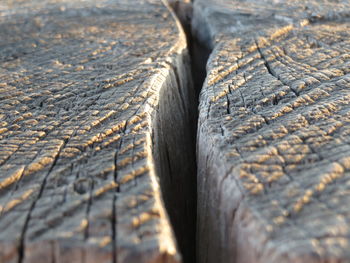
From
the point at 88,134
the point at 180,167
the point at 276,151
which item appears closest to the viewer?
the point at 276,151

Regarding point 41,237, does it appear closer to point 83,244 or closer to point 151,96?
point 83,244

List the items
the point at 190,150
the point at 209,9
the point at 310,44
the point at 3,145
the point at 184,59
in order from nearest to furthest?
1. the point at 3,145
2. the point at 190,150
3. the point at 310,44
4. the point at 184,59
5. the point at 209,9

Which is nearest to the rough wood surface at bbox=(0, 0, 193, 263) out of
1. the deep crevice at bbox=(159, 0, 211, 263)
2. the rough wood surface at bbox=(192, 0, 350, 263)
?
the deep crevice at bbox=(159, 0, 211, 263)

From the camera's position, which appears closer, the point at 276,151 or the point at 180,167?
the point at 276,151

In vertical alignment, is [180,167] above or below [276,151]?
below

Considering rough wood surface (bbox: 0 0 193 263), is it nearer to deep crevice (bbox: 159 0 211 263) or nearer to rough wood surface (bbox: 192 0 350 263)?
deep crevice (bbox: 159 0 211 263)

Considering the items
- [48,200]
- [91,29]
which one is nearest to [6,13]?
[91,29]

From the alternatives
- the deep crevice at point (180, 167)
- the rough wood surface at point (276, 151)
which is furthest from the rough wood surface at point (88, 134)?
the rough wood surface at point (276, 151)

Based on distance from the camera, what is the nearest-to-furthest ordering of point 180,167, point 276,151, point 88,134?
point 276,151
point 88,134
point 180,167
